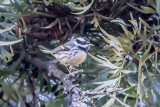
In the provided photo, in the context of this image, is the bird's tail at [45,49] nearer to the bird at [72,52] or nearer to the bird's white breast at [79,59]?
the bird at [72,52]

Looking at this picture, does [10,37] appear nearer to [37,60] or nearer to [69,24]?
[37,60]

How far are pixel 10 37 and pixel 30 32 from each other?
0.08m

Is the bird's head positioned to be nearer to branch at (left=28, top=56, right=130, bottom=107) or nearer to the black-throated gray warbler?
the black-throated gray warbler

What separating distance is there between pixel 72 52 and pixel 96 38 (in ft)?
0.52

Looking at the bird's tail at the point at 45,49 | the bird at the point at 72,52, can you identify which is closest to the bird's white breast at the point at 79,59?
the bird at the point at 72,52

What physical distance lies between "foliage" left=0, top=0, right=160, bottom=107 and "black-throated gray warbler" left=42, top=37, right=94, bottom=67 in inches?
1.3

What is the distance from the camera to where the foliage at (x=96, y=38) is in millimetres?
940

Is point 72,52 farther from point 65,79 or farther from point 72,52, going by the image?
point 65,79

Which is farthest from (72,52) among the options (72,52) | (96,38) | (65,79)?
(65,79)

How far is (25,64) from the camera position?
108cm

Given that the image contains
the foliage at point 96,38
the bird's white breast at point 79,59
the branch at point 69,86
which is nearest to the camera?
the branch at point 69,86

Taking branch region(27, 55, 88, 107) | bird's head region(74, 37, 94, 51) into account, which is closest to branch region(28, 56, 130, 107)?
branch region(27, 55, 88, 107)

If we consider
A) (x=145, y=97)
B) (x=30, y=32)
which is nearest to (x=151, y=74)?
(x=145, y=97)

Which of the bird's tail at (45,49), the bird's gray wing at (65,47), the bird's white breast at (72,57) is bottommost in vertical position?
the bird's white breast at (72,57)
